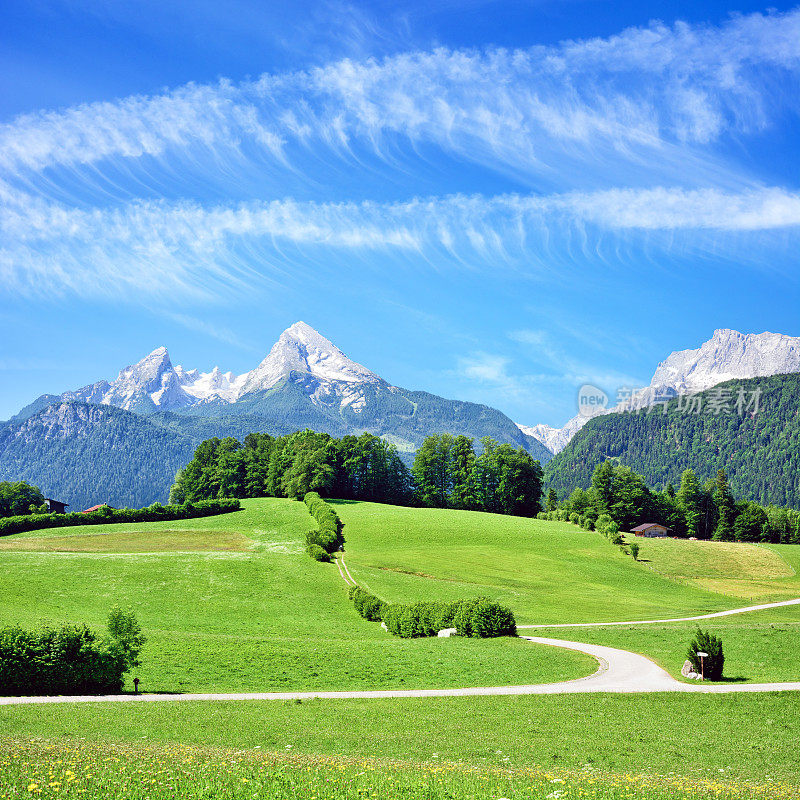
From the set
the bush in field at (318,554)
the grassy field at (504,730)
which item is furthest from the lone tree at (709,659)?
the bush in field at (318,554)

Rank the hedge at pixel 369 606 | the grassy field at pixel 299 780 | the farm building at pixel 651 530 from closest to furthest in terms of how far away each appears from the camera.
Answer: the grassy field at pixel 299 780, the hedge at pixel 369 606, the farm building at pixel 651 530

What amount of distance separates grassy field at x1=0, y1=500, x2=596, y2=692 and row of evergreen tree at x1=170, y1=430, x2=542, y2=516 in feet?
98.2

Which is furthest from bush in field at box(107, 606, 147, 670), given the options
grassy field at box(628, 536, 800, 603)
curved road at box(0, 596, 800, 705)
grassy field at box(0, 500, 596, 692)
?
grassy field at box(628, 536, 800, 603)

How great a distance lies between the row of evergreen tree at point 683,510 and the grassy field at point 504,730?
9681cm

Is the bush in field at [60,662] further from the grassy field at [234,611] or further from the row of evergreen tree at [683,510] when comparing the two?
the row of evergreen tree at [683,510]

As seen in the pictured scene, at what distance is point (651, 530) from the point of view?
129750 mm

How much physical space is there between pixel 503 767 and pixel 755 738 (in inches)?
321

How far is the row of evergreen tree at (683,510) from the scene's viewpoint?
12481cm

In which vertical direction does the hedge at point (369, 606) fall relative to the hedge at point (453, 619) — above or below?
below

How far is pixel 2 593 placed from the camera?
5222 centimetres

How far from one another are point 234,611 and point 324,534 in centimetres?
2756

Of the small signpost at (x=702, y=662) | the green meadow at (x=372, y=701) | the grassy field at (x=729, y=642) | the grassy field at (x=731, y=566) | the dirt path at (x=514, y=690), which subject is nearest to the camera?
the green meadow at (x=372, y=701)

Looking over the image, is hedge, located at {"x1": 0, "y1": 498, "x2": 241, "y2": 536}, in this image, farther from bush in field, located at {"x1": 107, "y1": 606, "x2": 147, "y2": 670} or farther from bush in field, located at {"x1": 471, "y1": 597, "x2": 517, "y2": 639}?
bush in field, located at {"x1": 107, "y1": 606, "x2": 147, "y2": 670}

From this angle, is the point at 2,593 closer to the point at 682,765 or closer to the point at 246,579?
the point at 246,579
